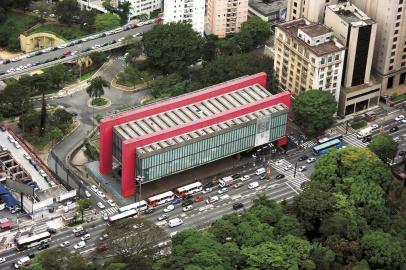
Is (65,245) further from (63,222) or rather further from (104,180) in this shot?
(104,180)

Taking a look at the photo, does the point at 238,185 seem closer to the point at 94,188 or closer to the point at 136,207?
the point at 136,207

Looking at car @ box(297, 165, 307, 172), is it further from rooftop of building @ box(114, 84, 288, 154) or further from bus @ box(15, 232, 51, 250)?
bus @ box(15, 232, 51, 250)

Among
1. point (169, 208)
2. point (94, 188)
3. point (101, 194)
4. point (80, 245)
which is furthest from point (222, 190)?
point (80, 245)

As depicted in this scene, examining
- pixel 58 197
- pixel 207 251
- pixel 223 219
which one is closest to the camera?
pixel 207 251

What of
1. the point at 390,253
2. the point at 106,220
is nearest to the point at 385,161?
the point at 390,253

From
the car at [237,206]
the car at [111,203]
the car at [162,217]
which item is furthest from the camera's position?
the car at [111,203]

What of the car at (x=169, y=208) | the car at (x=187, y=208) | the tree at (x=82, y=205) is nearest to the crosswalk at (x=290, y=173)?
the car at (x=187, y=208)

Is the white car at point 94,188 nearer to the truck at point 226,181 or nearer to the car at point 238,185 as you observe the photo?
the truck at point 226,181
